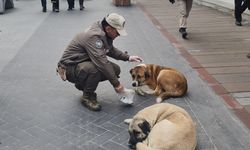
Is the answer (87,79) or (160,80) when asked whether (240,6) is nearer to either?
(160,80)

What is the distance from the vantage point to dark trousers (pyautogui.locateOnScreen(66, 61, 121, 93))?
5.77 metres

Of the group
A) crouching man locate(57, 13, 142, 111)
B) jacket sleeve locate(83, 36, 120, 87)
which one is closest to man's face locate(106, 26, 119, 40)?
crouching man locate(57, 13, 142, 111)

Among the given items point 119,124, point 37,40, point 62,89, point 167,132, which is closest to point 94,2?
point 37,40

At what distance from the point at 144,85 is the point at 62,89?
4.49 feet

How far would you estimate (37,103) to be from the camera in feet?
20.5

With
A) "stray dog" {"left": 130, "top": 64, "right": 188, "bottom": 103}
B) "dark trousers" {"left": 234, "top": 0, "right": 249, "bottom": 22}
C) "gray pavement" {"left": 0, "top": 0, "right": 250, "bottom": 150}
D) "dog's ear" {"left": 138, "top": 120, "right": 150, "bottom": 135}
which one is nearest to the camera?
"dog's ear" {"left": 138, "top": 120, "right": 150, "bottom": 135}

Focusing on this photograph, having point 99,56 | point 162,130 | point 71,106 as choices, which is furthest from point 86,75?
Answer: point 162,130

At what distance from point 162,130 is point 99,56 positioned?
1.65 metres

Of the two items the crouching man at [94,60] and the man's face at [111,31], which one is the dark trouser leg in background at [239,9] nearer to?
the crouching man at [94,60]

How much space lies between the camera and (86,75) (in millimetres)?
5816

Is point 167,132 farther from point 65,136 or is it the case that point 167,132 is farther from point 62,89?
point 62,89

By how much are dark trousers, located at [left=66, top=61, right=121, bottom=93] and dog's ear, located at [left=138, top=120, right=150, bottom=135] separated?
142cm

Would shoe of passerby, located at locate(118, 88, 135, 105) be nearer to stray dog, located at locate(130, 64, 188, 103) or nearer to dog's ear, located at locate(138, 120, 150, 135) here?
stray dog, located at locate(130, 64, 188, 103)

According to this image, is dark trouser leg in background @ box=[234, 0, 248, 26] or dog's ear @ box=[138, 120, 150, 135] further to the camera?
dark trouser leg in background @ box=[234, 0, 248, 26]
